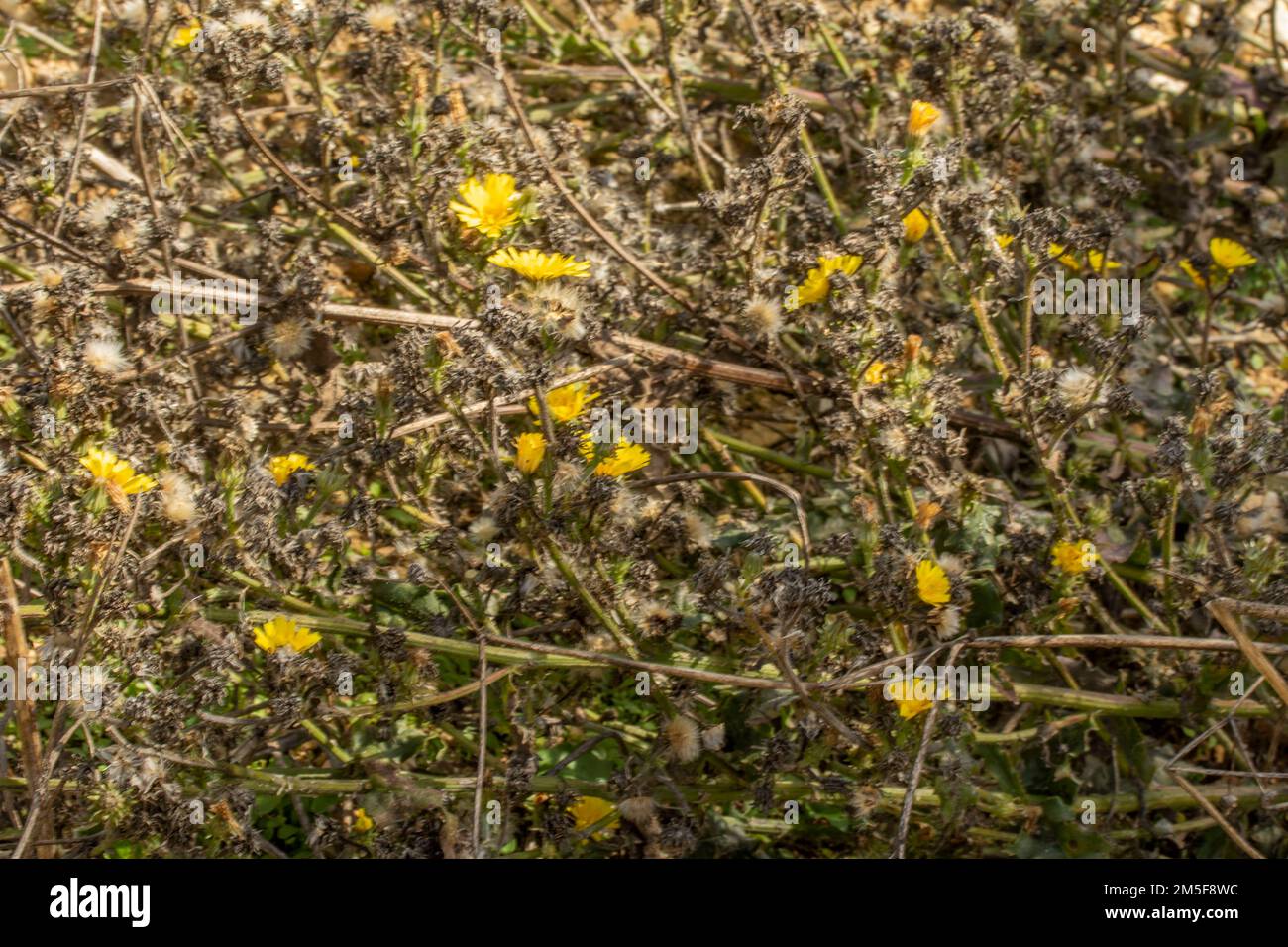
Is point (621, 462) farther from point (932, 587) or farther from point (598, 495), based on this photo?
point (932, 587)

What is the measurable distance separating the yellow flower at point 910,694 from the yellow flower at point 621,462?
60cm

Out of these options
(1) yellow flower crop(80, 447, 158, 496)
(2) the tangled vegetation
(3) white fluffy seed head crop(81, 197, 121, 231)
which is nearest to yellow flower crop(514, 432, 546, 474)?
(2) the tangled vegetation

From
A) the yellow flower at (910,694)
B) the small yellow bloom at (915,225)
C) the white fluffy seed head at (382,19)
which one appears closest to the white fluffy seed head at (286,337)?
the white fluffy seed head at (382,19)

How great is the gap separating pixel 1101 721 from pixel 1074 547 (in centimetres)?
44

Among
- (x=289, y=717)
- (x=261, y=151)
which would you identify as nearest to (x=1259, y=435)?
(x=289, y=717)

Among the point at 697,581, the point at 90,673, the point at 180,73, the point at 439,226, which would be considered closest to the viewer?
the point at 90,673

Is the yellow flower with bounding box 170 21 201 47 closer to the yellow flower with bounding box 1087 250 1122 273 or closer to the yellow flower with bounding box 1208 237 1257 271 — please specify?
the yellow flower with bounding box 1087 250 1122 273

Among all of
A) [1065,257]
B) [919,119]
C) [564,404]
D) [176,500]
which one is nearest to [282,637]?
[176,500]

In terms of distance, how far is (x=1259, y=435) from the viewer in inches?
99.1

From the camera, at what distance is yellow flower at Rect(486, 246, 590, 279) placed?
8.07ft

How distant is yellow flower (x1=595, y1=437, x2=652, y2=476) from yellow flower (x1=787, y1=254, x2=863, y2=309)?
0.49 metres

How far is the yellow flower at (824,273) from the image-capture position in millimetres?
2691
